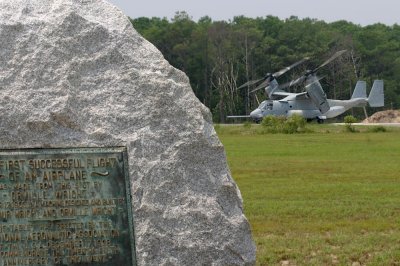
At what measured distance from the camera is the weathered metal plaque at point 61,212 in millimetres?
7059

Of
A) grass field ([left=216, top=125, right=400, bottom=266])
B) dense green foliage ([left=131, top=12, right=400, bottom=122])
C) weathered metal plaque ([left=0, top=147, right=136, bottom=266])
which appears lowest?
grass field ([left=216, top=125, right=400, bottom=266])

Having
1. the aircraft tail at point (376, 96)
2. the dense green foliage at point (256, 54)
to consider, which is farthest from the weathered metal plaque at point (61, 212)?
the dense green foliage at point (256, 54)

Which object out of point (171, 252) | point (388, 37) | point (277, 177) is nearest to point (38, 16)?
point (171, 252)

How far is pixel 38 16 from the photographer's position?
7621 millimetres

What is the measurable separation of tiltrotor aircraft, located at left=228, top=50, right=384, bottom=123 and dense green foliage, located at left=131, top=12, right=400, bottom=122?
6.73 m

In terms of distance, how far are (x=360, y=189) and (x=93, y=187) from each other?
12.3 m

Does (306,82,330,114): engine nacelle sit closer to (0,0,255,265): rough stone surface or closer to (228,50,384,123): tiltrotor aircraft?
(228,50,384,123): tiltrotor aircraft

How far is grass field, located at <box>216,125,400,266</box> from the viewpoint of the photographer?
1088 cm

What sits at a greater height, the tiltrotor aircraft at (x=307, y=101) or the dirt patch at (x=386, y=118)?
the tiltrotor aircraft at (x=307, y=101)

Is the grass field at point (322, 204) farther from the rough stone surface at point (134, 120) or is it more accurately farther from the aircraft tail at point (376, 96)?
the aircraft tail at point (376, 96)

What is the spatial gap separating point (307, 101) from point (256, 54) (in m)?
17.1

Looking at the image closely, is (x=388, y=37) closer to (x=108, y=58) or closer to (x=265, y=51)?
(x=265, y=51)

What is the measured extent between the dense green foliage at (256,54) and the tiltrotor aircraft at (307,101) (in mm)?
6726

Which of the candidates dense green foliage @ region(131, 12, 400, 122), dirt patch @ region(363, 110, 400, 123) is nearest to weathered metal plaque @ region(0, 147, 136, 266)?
dirt patch @ region(363, 110, 400, 123)
